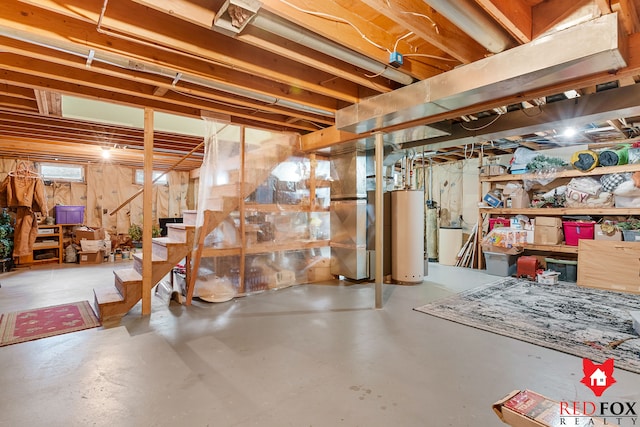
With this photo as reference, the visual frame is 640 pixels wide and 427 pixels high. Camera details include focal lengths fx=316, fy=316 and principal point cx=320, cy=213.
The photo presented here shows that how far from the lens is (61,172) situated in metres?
7.05

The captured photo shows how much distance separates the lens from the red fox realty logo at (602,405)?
1.62m

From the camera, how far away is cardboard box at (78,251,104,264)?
625 centimetres

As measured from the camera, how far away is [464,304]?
3594 millimetres

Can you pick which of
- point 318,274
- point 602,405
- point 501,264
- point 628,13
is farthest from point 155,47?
point 501,264

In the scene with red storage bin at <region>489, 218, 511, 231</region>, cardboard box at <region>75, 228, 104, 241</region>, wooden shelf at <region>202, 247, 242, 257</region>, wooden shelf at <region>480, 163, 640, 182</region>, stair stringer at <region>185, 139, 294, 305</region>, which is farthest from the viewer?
cardboard box at <region>75, 228, 104, 241</region>

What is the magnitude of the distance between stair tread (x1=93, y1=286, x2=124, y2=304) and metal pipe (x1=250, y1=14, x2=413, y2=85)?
9.45 ft

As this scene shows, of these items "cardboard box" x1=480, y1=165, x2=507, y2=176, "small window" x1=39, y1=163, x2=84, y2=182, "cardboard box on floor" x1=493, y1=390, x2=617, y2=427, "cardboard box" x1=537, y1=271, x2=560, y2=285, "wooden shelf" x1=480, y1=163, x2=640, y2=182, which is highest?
"small window" x1=39, y1=163, x2=84, y2=182

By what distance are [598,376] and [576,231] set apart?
11.7 feet

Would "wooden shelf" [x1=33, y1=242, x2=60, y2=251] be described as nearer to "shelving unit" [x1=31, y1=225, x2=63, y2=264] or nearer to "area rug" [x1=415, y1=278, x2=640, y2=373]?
"shelving unit" [x1=31, y1=225, x2=63, y2=264]

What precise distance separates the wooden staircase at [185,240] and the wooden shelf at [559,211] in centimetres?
382

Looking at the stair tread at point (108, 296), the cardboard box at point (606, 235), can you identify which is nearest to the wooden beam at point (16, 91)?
the stair tread at point (108, 296)

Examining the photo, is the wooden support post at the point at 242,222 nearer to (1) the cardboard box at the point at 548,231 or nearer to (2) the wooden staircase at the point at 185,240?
(2) the wooden staircase at the point at 185,240

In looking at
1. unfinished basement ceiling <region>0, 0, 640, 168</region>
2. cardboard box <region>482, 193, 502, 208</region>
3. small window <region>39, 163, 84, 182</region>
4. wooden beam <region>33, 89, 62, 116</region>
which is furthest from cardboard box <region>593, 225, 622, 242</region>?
small window <region>39, 163, 84, 182</region>

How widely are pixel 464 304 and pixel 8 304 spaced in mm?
5156
